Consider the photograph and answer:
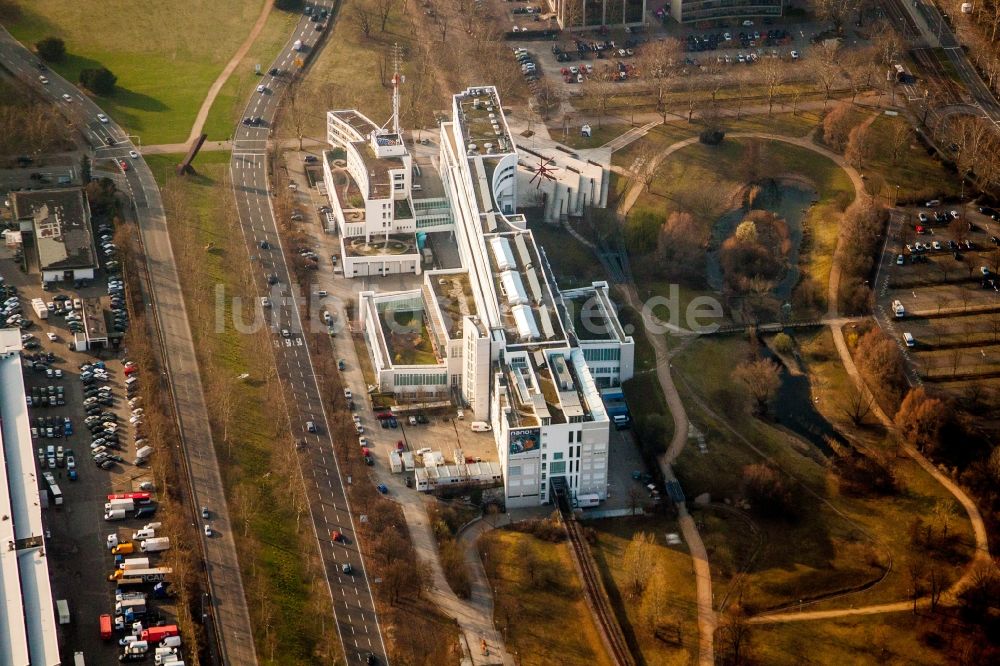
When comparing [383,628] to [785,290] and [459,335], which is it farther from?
[785,290]

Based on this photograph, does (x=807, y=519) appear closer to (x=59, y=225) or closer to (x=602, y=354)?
(x=602, y=354)

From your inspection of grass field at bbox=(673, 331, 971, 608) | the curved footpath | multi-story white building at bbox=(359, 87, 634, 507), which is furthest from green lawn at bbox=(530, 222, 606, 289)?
grass field at bbox=(673, 331, 971, 608)

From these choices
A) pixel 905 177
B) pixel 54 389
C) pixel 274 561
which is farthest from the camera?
pixel 905 177

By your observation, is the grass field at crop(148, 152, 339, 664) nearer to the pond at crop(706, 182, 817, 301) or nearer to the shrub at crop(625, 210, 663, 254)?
the shrub at crop(625, 210, 663, 254)

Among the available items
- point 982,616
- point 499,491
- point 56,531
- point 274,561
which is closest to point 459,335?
point 499,491

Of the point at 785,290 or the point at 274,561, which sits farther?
the point at 785,290

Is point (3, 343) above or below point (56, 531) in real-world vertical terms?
above
